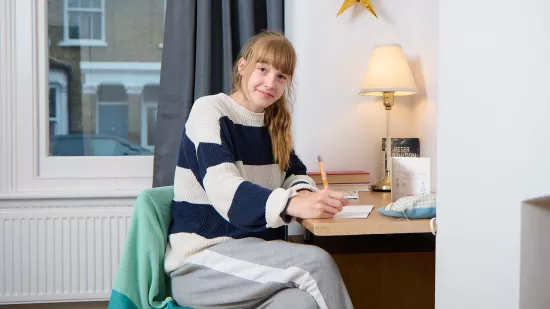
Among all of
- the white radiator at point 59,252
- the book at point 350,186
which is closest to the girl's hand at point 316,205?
the book at point 350,186

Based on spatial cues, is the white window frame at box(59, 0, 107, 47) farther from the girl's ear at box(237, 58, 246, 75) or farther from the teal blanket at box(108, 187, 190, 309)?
the teal blanket at box(108, 187, 190, 309)

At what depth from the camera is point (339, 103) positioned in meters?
2.37

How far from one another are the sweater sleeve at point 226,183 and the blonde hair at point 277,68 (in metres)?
0.19

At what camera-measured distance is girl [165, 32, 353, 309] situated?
4.14 ft

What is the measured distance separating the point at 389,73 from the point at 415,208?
884 millimetres

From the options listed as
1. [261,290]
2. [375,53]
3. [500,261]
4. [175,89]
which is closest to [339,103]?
[375,53]

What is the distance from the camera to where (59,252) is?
8.02 ft

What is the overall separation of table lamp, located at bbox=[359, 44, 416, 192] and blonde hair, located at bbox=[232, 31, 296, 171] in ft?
1.73

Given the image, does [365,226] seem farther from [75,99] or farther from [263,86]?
[75,99]

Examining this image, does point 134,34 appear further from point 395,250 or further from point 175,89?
point 395,250

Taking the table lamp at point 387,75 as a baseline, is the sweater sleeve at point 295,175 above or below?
below

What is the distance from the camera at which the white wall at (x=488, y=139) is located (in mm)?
652

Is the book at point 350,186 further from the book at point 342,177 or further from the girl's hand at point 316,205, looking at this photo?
the girl's hand at point 316,205

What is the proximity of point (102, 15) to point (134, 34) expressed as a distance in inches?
6.5
